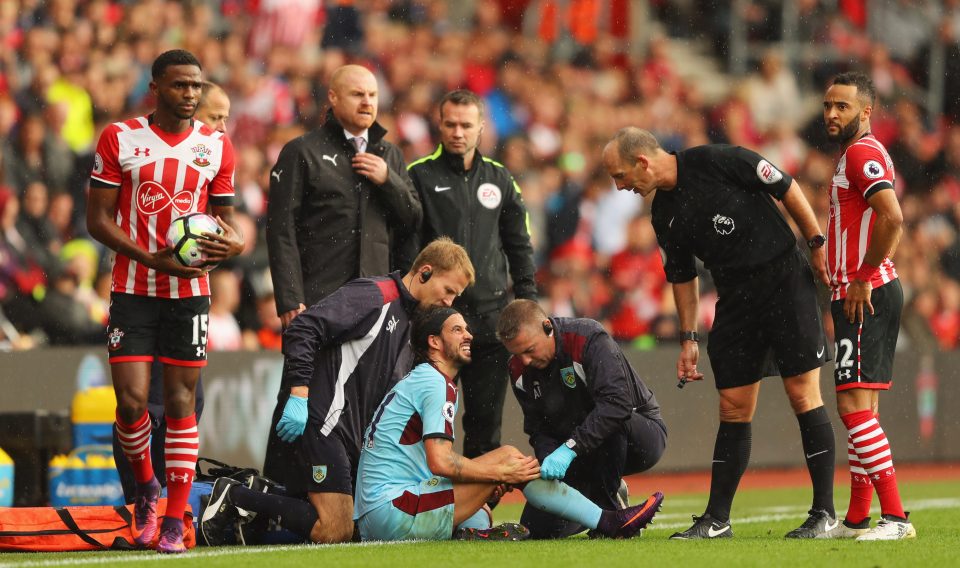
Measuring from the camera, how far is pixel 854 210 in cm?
679

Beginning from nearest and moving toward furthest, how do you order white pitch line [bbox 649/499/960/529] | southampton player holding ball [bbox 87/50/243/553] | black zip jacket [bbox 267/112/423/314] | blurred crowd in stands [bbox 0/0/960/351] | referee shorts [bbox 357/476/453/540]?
southampton player holding ball [bbox 87/50/243/553] → referee shorts [bbox 357/476/453/540] → black zip jacket [bbox 267/112/423/314] → white pitch line [bbox 649/499/960/529] → blurred crowd in stands [bbox 0/0/960/351]

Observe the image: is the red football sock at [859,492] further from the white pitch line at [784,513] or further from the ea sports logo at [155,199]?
the ea sports logo at [155,199]

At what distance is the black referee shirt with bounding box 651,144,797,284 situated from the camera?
6.85 m

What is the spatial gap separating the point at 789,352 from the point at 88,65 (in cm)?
699

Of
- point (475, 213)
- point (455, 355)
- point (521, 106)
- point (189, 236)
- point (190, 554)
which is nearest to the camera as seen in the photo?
point (190, 554)

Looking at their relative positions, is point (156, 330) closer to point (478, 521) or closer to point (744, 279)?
point (478, 521)

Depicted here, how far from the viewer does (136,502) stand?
21.7 feet

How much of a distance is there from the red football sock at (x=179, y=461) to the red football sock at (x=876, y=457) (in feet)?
9.86

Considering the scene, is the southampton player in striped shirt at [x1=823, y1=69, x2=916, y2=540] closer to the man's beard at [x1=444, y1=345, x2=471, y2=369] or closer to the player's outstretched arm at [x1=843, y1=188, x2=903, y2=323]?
the player's outstretched arm at [x1=843, y1=188, x2=903, y2=323]

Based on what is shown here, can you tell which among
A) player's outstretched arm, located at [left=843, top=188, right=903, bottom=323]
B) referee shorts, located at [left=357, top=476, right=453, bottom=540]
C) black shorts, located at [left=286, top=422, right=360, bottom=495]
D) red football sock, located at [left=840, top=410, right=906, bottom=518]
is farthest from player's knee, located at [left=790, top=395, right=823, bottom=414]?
black shorts, located at [left=286, top=422, right=360, bottom=495]

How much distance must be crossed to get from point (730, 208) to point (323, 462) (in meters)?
2.29

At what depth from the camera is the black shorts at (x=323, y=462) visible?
688 cm

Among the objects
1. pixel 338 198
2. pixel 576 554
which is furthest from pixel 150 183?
pixel 576 554

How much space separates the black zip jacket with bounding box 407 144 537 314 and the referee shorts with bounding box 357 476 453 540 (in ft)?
5.62
